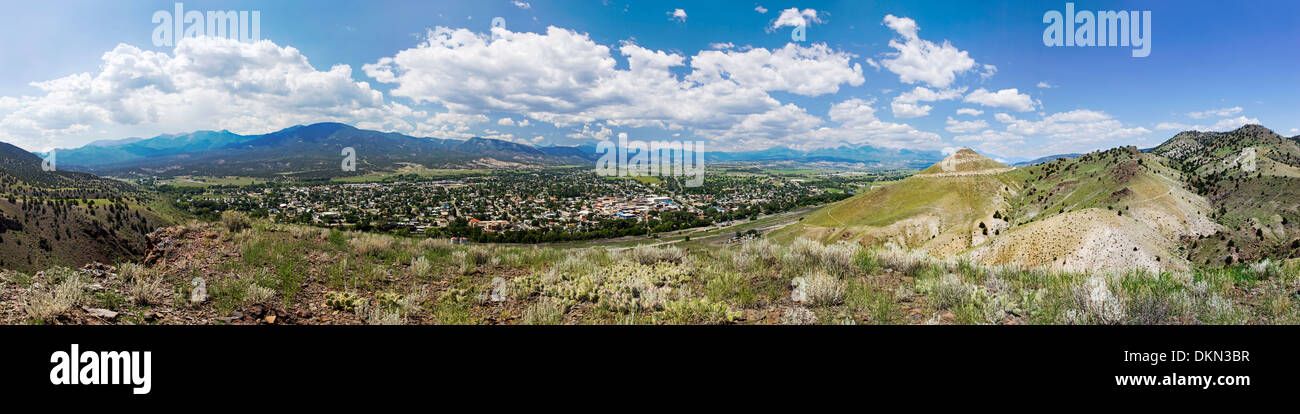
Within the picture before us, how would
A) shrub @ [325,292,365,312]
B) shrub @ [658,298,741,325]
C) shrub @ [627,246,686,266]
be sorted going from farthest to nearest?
shrub @ [627,246,686,266], shrub @ [325,292,365,312], shrub @ [658,298,741,325]

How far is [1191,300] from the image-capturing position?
4.22m

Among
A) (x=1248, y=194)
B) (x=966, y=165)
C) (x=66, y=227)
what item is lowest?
(x=66, y=227)

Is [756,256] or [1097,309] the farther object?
[756,256]

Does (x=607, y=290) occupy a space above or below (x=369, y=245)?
below

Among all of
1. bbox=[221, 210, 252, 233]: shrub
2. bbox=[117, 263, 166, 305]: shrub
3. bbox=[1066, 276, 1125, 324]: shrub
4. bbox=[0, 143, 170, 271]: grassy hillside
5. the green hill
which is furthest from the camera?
the green hill

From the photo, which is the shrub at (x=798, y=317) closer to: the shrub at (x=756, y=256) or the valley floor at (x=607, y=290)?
the valley floor at (x=607, y=290)

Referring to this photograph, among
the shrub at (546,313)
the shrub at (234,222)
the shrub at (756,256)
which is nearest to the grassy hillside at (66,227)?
the shrub at (234,222)

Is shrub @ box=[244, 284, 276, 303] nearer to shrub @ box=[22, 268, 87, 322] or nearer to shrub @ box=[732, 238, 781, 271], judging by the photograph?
shrub @ box=[22, 268, 87, 322]

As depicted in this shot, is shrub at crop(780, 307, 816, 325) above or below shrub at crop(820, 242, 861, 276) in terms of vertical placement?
below

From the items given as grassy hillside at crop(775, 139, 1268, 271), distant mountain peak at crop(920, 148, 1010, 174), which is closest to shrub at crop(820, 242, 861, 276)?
grassy hillside at crop(775, 139, 1268, 271)

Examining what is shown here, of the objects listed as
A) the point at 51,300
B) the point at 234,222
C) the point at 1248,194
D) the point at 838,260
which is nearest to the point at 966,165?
the point at 1248,194

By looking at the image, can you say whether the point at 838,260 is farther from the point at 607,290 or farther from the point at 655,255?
the point at 607,290
